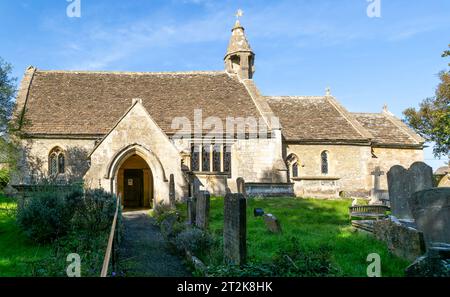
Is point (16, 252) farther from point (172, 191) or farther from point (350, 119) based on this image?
point (350, 119)

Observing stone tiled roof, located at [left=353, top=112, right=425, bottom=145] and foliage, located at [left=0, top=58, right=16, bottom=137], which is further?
stone tiled roof, located at [left=353, top=112, right=425, bottom=145]

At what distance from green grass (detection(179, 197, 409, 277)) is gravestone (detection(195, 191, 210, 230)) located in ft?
1.11

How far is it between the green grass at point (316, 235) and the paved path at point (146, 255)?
5.44 feet

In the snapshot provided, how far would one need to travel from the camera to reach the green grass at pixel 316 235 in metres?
7.83

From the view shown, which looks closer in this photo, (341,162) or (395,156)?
(341,162)

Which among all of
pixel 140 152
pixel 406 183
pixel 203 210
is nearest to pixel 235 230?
pixel 203 210

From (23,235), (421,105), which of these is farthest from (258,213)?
(421,105)

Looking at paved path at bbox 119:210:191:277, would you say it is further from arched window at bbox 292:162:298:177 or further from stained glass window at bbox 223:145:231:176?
arched window at bbox 292:162:298:177

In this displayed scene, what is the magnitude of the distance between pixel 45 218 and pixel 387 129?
27.2 m

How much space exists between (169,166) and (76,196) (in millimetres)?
7988

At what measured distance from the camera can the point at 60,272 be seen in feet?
25.2

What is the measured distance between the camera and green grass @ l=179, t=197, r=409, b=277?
25.7 ft

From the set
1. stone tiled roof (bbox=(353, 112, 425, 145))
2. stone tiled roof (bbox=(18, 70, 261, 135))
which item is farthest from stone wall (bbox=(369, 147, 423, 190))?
stone tiled roof (bbox=(18, 70, 261, 135))

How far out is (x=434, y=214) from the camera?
7949 mm
